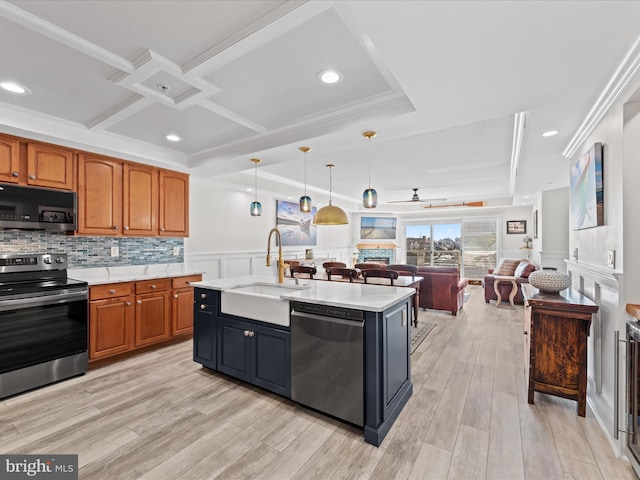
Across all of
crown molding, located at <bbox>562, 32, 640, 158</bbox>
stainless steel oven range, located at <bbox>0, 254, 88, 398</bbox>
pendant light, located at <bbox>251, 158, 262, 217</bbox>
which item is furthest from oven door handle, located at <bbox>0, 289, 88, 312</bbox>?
crown molding, located at <bbox>562, 32, 640, 158</bbox>

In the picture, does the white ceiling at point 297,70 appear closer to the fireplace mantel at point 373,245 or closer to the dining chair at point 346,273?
the dining chair at point 346,273

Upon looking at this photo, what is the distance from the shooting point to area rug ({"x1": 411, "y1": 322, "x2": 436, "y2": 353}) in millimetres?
3921

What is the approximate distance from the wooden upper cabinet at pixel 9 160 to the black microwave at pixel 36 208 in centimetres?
9

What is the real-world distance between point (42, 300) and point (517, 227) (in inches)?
397

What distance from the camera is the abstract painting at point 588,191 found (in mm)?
2250

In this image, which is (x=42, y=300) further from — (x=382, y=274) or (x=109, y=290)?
(x=382, y=274)

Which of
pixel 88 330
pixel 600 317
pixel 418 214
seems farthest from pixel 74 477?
pixel 418 214

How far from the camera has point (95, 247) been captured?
12.2 ft

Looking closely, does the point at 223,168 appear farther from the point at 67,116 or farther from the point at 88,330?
the point at 88,330

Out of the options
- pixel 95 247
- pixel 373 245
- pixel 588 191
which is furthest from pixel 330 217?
pixel 373 245

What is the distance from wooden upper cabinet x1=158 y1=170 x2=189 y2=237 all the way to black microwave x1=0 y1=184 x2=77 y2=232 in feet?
3.34

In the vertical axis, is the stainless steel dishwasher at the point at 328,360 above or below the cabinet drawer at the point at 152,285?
below

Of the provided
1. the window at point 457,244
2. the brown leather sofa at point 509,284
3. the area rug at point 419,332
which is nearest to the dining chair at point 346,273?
the area rug at point 419,332

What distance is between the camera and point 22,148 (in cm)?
295
